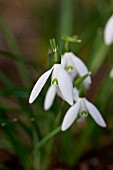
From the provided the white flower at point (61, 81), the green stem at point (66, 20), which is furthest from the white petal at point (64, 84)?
the green stem at point (66, 20)

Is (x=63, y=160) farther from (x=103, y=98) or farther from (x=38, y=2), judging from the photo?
(x=38, y=2)

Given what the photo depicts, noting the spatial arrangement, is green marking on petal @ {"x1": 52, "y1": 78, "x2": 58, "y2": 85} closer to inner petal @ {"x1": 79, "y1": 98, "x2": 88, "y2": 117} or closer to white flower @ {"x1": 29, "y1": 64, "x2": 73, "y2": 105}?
white flower @ {"x1": 29, "y1": 64, "x2": 73, "y2": 105}

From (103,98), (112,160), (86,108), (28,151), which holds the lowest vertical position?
(112,160)

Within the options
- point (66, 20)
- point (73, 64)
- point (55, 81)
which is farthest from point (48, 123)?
point (66, 20)

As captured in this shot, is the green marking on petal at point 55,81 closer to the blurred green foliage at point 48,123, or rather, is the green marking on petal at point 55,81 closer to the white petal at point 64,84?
the white petal at point 64,84

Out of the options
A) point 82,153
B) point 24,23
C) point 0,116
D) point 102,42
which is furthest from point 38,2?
point 0,116

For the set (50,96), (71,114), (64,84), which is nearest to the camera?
(64,84)

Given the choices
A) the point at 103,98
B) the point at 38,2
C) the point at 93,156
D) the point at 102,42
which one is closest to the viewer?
the point at 103,98

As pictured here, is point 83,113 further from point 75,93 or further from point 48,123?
point 48,123

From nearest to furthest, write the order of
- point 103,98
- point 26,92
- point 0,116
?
point 0,116 < point 26,92 < point 103,98

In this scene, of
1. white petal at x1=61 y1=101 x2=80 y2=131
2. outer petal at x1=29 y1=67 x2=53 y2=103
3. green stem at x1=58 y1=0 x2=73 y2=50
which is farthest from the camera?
green stem at x1=58 y1=0 x2=73 y2=50

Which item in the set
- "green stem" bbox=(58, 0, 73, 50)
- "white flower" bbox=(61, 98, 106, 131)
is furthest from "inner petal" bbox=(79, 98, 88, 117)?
"green stem" bbox=(58, 0, 73, 50)
